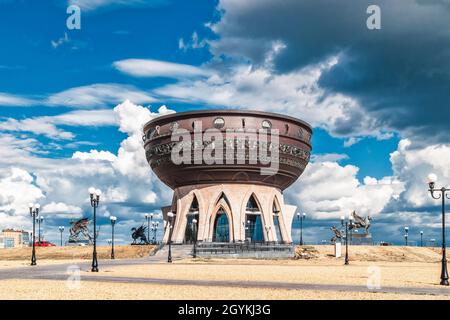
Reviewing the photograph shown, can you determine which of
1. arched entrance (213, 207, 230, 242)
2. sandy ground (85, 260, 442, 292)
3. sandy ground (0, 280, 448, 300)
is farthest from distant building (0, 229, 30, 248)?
sandy ground (0, 280, 448, 300)

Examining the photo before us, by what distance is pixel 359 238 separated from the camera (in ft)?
331

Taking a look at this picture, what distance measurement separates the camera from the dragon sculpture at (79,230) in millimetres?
101750

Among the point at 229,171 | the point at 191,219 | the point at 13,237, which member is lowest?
the point at 13,237

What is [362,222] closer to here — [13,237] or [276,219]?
[276,219]

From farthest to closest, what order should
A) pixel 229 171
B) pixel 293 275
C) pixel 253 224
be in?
1. pixel 253 224
2. pixel 229 171
3. pixel 293 275

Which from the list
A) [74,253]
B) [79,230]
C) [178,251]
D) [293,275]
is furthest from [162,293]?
[79,230]

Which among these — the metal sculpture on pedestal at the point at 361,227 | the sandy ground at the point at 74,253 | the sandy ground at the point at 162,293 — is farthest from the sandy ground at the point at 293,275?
the metal sculpture on pedestal at the point at 361,227

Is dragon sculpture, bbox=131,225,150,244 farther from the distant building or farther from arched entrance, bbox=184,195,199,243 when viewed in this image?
the distant building

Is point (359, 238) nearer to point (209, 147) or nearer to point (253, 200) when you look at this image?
point (253, 200)

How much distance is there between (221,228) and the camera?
85.9 metres

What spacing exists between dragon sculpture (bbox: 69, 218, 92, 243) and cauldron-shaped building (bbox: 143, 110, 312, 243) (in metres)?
19.2

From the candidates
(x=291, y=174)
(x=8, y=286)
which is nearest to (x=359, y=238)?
(x=291, y=174)

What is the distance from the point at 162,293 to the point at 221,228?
Answer: 62.3m
